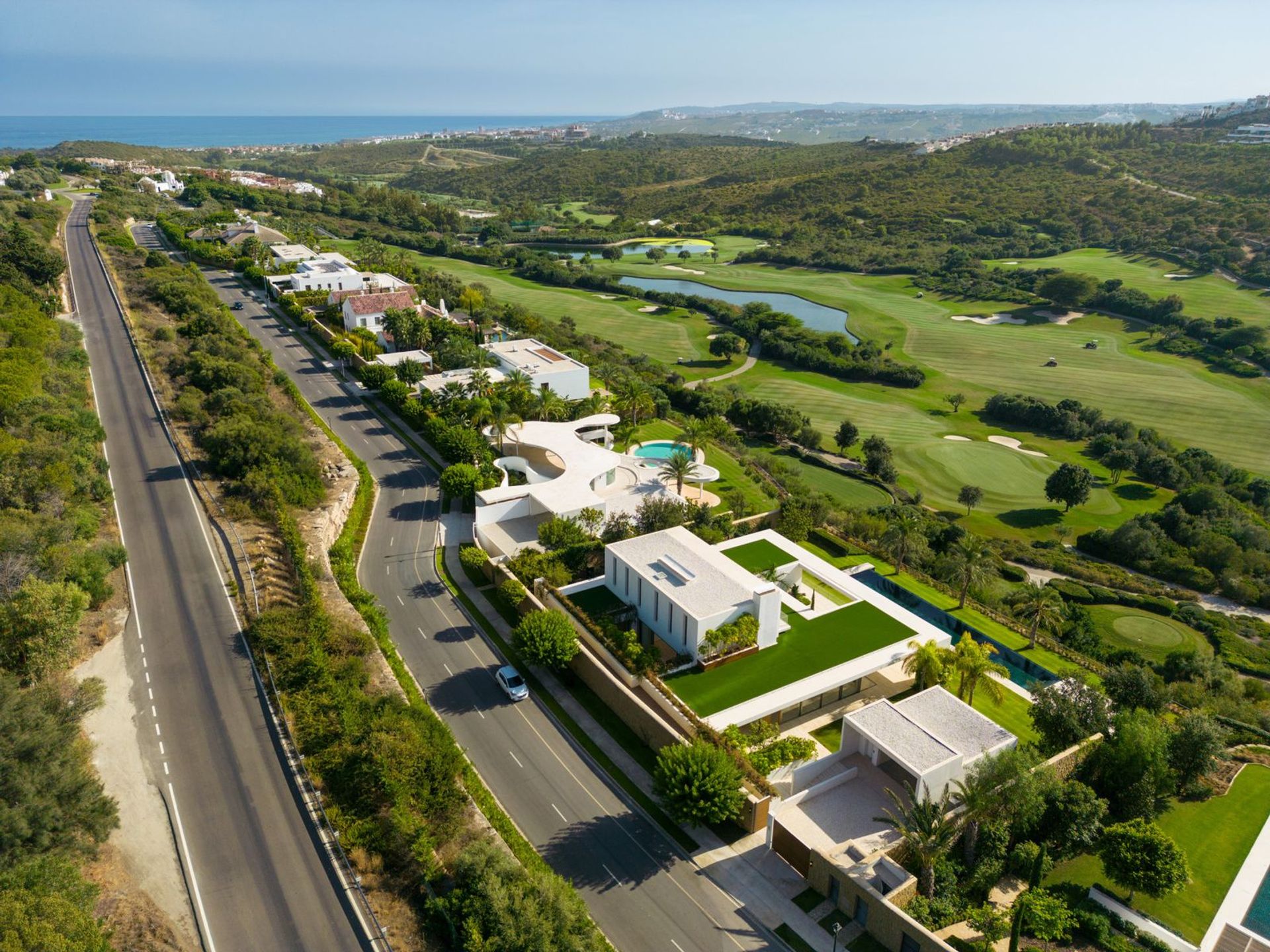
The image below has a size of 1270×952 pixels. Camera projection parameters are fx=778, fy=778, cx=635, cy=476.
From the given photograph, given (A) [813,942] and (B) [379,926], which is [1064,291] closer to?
(A) [813,942]

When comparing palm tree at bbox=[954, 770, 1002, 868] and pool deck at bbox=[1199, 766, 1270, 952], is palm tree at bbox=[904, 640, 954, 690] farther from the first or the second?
pool deck at bbox=[1199, 766, 1270, 952]

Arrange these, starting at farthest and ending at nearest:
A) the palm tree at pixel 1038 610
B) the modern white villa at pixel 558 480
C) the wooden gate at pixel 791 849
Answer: the modern white villa at pixel 558 480, the palm tree at pixel 1038 610, the wooden gate at pixel 791 849

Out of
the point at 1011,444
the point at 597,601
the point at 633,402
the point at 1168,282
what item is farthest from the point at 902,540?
the point at 1168,282

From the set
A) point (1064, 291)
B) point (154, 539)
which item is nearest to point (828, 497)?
point (154, 539)

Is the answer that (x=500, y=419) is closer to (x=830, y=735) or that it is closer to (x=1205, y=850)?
(x=830, y=735)

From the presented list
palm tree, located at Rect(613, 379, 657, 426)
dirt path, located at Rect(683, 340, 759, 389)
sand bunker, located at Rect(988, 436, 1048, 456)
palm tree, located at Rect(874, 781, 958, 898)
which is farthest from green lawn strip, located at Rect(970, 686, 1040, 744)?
dirt path, located at Rect(683, 340, 759, 389)

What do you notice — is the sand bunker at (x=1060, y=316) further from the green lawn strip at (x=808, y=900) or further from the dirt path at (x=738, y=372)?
the green lawn strip at (x=808, y=900)

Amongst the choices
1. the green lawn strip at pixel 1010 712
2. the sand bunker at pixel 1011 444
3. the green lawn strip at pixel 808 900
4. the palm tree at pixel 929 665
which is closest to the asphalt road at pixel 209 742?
the green lawn strip at pixel 808 900
